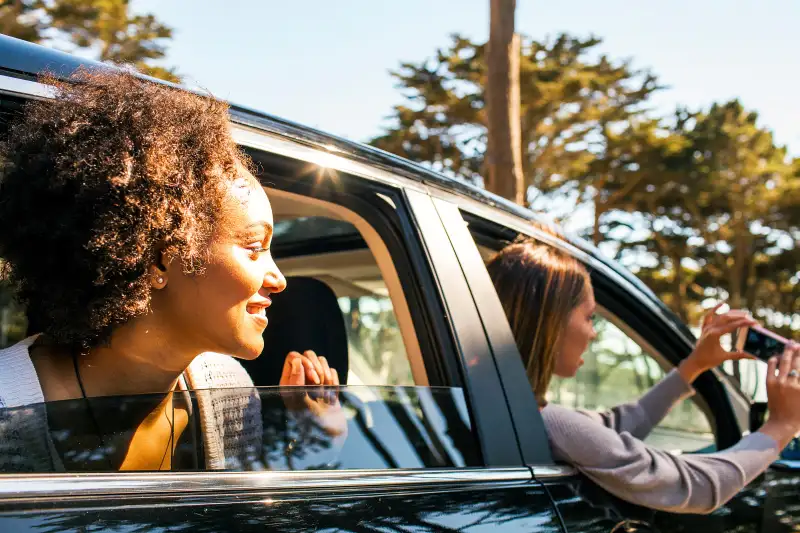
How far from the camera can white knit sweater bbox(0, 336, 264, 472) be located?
1006 mm

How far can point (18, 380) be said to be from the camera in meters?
1.17

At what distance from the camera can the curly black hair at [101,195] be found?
3.76ft

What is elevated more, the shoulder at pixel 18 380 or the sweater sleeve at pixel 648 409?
the shoulder at pixel 18 380

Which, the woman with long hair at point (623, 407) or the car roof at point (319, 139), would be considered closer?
the car roof at point (319, 139)

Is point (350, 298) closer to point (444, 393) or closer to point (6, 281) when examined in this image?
point (444, 393)

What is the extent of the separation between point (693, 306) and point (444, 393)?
99.4ft

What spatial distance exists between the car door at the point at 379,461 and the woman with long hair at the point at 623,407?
26cm

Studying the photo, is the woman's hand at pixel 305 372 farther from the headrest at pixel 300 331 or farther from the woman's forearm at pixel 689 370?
the woman's forearm at pixel 689 370

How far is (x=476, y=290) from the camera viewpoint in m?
1.71

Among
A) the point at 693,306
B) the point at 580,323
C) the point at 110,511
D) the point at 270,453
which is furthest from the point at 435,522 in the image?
the point at 693,306

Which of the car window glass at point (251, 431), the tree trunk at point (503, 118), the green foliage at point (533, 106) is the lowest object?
the car window glass at point (251, 431)

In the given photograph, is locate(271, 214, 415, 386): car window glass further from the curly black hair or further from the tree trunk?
the tree trunk

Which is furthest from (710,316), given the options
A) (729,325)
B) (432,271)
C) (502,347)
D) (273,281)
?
(273,281)

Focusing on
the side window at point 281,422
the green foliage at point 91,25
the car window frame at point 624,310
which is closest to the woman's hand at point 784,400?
the car window frame at point 624,310
